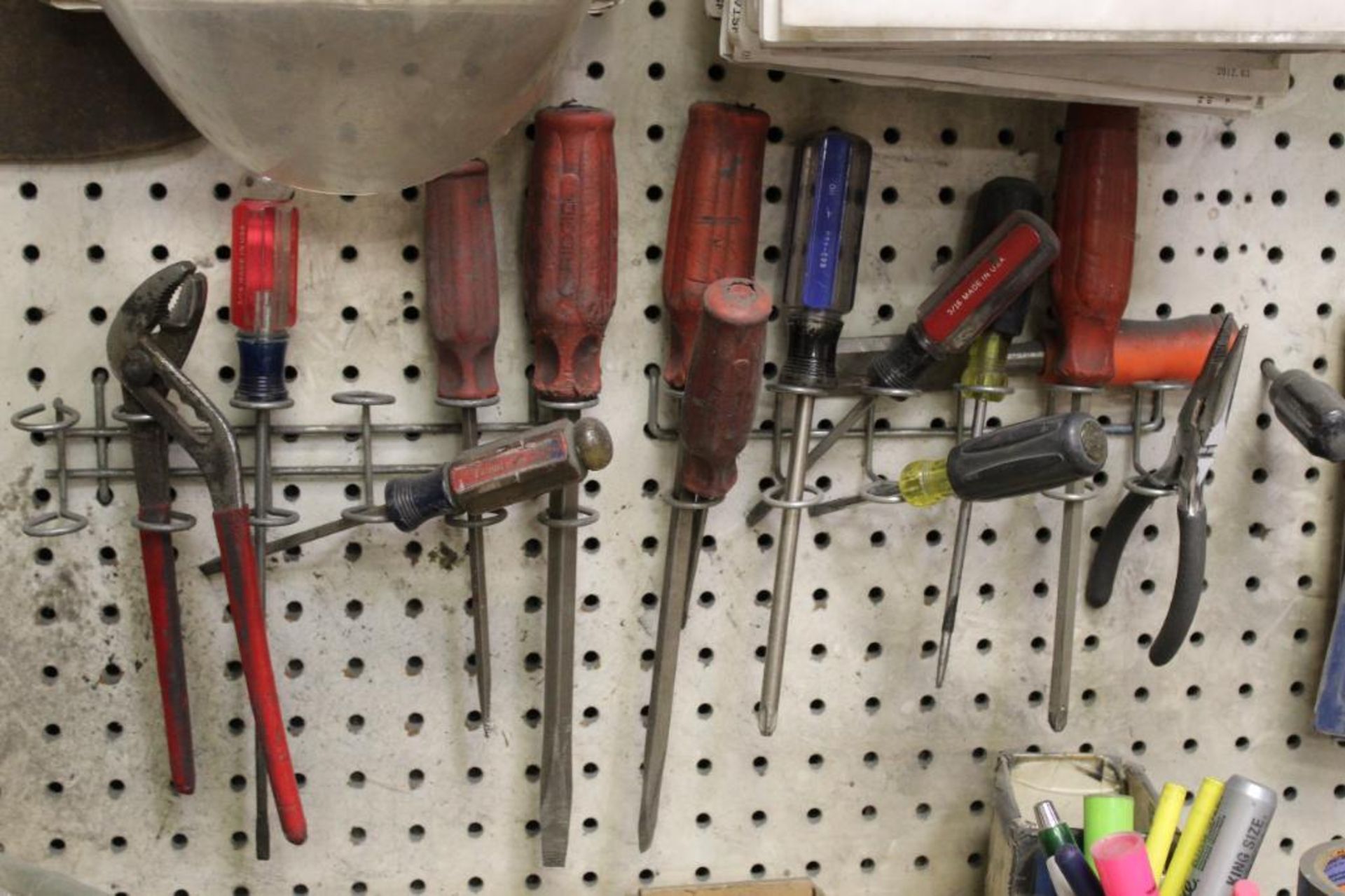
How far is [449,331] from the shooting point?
2.31ft

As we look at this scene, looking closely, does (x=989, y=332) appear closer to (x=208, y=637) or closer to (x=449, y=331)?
(x=449, y=331)

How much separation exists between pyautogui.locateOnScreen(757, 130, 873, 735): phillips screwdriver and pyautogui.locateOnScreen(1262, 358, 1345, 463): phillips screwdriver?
291 mm

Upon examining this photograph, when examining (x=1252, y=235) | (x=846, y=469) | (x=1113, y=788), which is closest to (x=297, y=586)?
(x=846, y=469)

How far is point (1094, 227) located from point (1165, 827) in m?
0.37

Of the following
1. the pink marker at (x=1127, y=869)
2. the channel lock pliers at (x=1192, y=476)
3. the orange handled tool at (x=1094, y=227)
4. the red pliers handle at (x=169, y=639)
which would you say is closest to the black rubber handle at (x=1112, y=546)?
the channel lock pliers at (x=1192, y=476)

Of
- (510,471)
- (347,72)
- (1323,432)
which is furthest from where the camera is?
(1323,432)

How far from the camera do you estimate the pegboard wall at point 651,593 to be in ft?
2.42

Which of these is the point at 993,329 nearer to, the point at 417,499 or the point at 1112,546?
the point at 1112,546

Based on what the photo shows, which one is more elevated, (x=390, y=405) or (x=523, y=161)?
(x=523, y=161)

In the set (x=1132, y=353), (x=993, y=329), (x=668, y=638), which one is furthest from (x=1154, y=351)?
(x=668, y=638)

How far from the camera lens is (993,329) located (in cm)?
75

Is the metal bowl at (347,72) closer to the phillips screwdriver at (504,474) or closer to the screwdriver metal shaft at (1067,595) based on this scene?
the phillips screwdriver at (504,474)

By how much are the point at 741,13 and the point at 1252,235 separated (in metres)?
0.41

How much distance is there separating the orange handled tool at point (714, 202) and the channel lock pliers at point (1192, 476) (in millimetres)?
284
